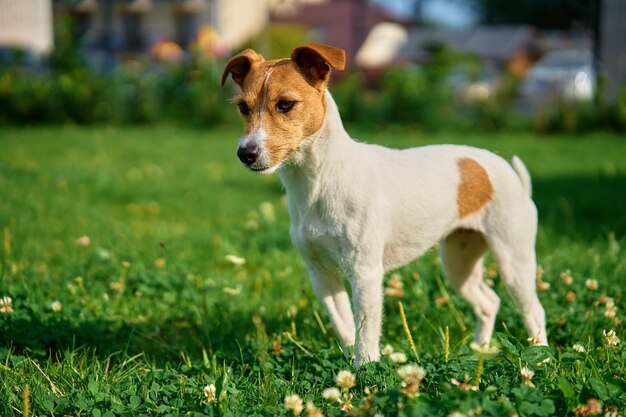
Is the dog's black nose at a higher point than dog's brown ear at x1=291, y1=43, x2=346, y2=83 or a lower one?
lower

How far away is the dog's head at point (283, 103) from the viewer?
297cm

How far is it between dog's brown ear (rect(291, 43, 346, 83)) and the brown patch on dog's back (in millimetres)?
921

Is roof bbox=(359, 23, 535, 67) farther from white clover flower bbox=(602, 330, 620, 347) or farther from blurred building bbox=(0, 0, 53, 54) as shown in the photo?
white clover flower bbox=(602, 330, 620, 347)

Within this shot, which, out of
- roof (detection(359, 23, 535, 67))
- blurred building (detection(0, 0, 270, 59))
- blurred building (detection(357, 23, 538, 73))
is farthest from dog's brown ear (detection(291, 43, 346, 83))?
roof (detection(359, 23, 535, 67))

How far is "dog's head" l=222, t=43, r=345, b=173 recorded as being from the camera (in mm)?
2973

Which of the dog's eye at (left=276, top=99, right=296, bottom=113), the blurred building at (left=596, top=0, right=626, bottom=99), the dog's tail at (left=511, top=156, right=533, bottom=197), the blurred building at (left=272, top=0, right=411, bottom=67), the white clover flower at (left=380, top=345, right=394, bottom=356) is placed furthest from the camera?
the blurred building at (left=272, top=0, right=411, bottom=67)

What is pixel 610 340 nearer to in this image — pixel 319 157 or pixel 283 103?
pixel 319 157

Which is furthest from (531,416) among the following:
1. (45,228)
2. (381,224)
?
(45,228)

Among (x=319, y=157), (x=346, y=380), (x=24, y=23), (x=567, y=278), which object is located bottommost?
(x=24, y=23)

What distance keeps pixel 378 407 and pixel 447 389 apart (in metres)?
0.25

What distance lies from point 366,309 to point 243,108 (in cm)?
110

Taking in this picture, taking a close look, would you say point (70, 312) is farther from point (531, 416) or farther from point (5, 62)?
point (5, 62)

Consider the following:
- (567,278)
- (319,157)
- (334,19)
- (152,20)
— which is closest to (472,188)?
(319,157)

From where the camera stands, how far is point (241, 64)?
343cm
